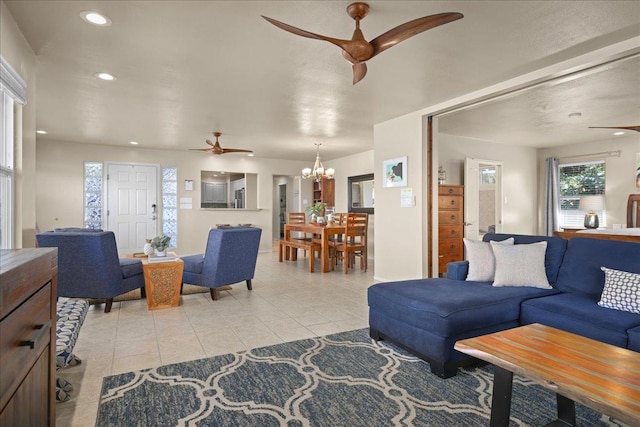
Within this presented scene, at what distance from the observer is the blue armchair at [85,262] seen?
348 centimetres

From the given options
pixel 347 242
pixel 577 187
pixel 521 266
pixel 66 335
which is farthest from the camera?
pixel 577 187

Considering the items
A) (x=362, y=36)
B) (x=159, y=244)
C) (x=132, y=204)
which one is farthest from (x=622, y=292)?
(x=132, y=204)

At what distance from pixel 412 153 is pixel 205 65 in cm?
276

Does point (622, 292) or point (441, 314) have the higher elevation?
point (622, 292)

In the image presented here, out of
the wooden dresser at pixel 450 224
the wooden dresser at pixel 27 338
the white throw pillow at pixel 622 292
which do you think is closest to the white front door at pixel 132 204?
the wooden dresser at pixel 450 224

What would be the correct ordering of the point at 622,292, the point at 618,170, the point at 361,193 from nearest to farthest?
the point at 622,292 < the point at 618,170 < the point at 361,193

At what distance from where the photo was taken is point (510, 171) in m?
7.21

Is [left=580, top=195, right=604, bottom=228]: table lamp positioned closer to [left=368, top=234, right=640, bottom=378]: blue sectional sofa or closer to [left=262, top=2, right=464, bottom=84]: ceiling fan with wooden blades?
[left=368, top=234, right=640, bottom=378]: blue sectional sofa

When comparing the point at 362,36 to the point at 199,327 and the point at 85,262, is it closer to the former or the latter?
the point at 199,327

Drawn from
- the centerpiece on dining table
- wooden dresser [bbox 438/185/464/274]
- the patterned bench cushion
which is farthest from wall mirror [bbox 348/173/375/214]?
the patterned bench cushion

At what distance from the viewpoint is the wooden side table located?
3791 millimetres

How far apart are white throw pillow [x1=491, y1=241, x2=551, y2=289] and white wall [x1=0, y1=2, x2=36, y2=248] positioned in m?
3.75

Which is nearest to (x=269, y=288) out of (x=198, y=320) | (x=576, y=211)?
(x=198, y=320)

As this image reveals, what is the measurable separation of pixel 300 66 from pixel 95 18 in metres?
1.58
